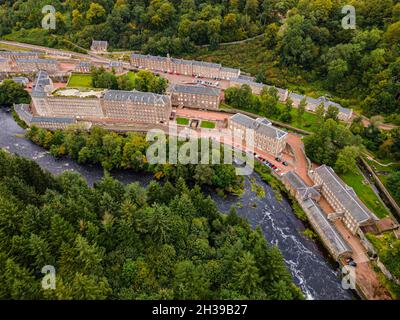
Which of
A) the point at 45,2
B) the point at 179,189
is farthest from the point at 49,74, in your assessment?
the point at 179,189

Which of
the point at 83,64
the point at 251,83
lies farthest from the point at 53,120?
the point at 251,83

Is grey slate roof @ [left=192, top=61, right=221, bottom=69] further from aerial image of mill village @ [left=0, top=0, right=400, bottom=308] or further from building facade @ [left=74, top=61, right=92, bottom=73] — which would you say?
building facade @ [left=74, top=61, right=92, bottom=73]

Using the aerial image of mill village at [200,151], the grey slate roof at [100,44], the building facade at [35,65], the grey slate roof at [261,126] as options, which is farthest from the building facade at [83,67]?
the grey slate roof at [261,126]

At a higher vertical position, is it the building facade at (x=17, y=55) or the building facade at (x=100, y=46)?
the building facade at (x=100, y=46)

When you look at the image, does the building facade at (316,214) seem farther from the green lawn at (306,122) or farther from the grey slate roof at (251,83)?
the grey slate roof at (251,83)

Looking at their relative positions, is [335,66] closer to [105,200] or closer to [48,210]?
[105,200]

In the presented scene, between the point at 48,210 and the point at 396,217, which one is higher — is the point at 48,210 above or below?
above
